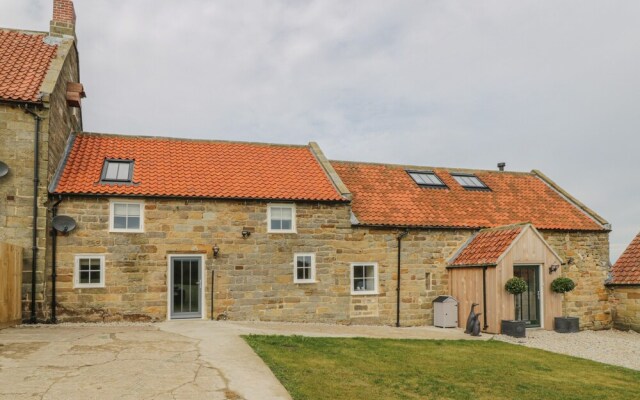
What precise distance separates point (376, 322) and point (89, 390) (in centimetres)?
1274

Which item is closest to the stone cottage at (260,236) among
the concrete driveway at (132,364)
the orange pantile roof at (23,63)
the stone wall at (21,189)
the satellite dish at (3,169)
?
the stone wall at (21,189)

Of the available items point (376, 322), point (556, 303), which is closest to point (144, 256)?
point (376, 322)

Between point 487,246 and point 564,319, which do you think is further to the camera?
point 487,246

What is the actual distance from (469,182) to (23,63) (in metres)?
18.8

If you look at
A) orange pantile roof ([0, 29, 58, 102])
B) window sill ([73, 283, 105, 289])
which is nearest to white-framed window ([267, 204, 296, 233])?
window sill ([73, 283, 105, 289])

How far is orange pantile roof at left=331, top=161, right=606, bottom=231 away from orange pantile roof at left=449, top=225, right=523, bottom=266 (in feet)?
3.09

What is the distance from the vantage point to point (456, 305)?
20.1m

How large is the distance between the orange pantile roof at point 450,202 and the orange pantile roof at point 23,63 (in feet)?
38.7

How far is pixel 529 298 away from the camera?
19.6 metres

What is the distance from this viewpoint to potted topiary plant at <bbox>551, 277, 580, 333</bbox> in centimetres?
1911

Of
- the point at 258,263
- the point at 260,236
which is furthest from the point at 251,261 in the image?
the point at 260,236

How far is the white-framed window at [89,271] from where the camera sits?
17.2 m

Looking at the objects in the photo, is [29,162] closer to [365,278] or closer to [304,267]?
[304,267]

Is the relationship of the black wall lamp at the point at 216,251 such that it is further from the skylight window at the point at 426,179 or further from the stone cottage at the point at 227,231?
the skylight window at the point at 426,179
